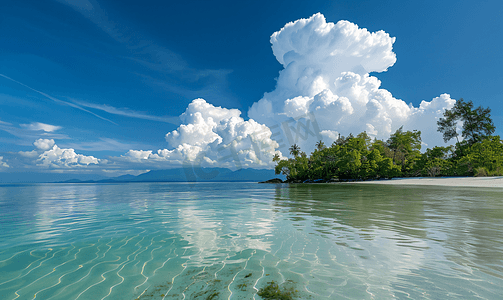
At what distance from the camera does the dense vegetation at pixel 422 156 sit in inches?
2335

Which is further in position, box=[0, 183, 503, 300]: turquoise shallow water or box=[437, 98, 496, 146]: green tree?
box=[437, 98, 496, 146]: green tree

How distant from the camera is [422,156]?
256ft

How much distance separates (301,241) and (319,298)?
4.02 m

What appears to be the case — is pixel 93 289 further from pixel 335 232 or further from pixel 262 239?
pixel 335 232

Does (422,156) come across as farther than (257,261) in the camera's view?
Yes

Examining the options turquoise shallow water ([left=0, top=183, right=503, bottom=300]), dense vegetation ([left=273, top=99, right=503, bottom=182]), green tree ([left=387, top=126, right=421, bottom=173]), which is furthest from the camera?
green tree ([left=387, top=126, right=421, bottom=173])

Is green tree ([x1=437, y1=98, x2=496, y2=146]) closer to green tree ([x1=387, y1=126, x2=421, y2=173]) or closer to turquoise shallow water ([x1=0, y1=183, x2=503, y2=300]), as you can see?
green tree ([x1=387, y1=126, x2=421, y2=173])

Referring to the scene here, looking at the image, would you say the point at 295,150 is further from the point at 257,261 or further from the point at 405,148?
the point at 257,261

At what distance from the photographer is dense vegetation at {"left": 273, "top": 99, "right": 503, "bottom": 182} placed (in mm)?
59312

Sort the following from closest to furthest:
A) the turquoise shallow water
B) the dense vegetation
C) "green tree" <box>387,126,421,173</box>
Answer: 1. the turquoise shallow water
2. the dense vegetation
3. "green tree" <box>387,126,421,173</box>

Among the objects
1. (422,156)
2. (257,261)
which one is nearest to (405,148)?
(422,156)

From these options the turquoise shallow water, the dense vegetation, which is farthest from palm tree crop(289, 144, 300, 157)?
the turquoise shallow water

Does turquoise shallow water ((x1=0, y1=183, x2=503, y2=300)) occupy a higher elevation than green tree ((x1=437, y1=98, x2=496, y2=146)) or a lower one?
lower

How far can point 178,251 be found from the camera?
738cm
